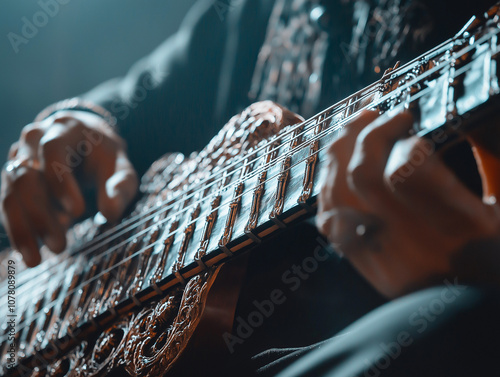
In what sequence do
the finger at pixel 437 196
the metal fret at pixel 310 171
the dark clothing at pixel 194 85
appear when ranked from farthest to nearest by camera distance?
the dark clothing at pixel 194 85 < the metal fret at pixel 310 171 < the finger at pixel 437 196

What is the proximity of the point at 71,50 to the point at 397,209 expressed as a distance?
2.03m

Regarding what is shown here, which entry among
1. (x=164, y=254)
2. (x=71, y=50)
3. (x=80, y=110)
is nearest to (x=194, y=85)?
(x=80, y=110)

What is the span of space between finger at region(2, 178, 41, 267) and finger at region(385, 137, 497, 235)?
76 centimetres

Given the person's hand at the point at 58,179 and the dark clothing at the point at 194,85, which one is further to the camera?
the dark clothing at the point at 194,85

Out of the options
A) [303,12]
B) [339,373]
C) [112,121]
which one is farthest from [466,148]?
[112,121]

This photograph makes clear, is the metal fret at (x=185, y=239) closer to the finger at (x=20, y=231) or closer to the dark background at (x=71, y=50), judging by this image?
the finger at (x=20, y=231)

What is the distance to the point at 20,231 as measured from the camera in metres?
0.97

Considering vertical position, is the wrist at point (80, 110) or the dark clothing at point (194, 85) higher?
the wrist at point (80, 110)

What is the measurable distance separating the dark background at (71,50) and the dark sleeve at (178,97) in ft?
2.72

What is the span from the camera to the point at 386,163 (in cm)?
41

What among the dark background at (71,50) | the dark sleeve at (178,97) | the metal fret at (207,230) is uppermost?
the dark background at (71,50)

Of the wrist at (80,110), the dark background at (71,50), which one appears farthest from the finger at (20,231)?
the dark background at (71,50)

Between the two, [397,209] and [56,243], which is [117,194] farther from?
[397,209]

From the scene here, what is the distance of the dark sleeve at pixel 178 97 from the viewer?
3.84ft
